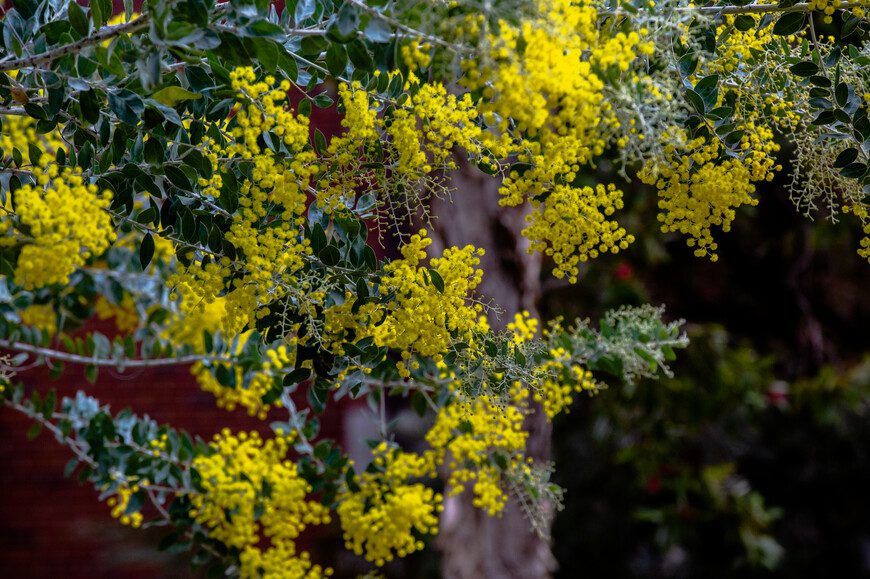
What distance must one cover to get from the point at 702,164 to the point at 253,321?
630 mm

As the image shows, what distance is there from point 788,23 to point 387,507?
105cm

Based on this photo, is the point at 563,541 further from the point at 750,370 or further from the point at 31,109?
the point at 31,109

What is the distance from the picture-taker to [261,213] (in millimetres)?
1198

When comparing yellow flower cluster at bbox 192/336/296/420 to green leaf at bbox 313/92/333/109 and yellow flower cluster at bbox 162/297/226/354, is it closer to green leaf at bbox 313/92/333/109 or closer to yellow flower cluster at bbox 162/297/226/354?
yellow flower cluster at bbox 162/297/226/354

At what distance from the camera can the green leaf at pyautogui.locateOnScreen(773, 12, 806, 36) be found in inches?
48.7

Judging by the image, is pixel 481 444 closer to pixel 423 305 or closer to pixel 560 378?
pixel 560 378

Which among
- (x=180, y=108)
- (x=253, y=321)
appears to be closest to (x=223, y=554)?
(x=253, y=321)

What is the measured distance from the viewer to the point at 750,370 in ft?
12.6

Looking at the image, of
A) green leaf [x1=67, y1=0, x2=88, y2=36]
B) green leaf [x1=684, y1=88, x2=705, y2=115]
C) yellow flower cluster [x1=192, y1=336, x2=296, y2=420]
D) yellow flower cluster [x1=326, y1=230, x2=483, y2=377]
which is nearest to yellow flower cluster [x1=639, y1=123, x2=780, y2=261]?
green leaf [x1=684, y1=88, x2=705, y2=115]

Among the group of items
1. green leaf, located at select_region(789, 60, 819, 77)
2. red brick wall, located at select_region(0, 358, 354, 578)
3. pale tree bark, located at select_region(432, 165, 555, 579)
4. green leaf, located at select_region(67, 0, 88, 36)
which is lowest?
red brick wall, located at select_region(0, 358, 354, 578)

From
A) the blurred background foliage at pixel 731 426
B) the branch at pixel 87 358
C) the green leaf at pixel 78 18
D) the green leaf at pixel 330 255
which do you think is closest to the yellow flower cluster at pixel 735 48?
the green leaf at pixel 330 255

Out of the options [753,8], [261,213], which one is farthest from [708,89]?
[261,213]

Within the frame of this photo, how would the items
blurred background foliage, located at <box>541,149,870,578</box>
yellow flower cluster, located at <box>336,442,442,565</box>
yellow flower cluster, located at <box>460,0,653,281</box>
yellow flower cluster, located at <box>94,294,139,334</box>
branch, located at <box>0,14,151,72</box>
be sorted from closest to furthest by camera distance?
yellow flower cluster, located at <box>460,0,653,281</box>
branch, located at <box>0,14,151,72</box>
yellow flower cluster, located at <box>336,442,442,565</box>
yellow flower cluster, located at <box>94,294,139,334</box>
blurred background foliage, located at <box>541,149,870,578</box>

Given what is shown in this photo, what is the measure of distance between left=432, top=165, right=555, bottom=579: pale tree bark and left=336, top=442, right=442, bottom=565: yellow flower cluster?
1136 millimetres
